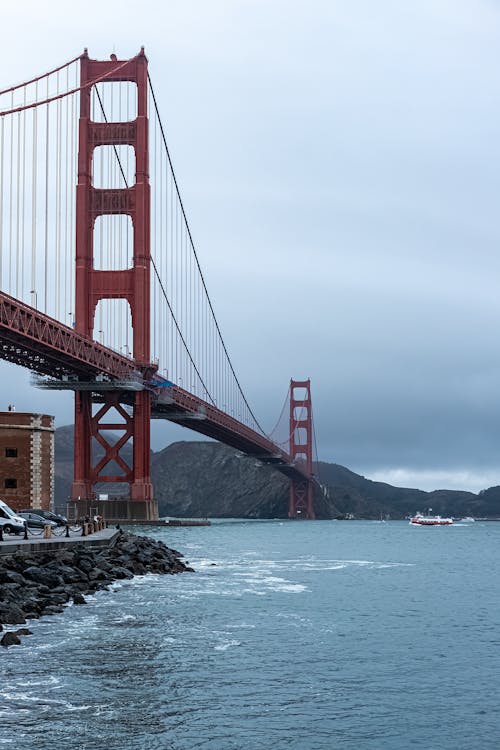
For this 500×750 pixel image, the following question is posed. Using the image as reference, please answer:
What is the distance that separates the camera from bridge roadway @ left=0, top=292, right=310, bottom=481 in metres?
55.2

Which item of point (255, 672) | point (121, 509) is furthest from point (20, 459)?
point (255, 672)

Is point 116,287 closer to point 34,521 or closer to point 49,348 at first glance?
point 49,348

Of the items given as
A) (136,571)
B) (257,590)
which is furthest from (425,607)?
(136,571)

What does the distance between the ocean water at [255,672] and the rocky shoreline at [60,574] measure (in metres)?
0.57


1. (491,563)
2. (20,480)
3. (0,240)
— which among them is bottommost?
(491,563)

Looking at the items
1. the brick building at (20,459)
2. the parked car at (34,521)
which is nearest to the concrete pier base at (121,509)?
the brick building at (20,459)

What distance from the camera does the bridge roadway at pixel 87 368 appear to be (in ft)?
181

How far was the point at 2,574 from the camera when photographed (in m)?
26.3

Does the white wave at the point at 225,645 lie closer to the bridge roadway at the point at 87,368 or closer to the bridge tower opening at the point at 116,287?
the bridge roadway at the point at 87,368

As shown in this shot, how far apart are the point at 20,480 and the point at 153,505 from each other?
24114 millimetres

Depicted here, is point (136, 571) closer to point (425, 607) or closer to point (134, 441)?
point (425, 607)

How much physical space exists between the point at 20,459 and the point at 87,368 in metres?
12.1

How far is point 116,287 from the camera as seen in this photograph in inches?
3056

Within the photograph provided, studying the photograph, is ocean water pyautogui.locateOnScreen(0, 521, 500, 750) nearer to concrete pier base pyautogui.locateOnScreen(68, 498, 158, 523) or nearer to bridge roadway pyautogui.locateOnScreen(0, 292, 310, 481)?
bridge roadway pyautogui.locateOnScreen(0, 292, 310, 481)
